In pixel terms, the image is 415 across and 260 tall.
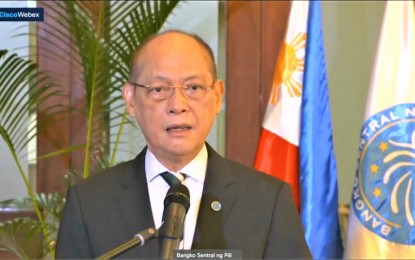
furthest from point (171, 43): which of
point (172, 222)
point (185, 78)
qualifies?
point (172, 222)

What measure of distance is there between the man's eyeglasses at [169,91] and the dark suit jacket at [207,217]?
0.20 meters

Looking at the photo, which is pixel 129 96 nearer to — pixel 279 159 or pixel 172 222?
pixel 172 222

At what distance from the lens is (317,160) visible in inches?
139

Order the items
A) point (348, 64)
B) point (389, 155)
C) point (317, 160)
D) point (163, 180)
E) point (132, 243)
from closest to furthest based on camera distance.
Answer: point (132, 243), point (163, 180), point (389, 155), point (317, 160), point (348, 64)

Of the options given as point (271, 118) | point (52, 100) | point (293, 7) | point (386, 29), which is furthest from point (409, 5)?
point (52, 100)

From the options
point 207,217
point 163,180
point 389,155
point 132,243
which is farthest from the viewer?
point 389,155

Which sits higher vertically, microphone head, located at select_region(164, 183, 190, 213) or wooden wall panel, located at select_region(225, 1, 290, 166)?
wooden wall panel, located at select_region(225, 1, 290, 166)

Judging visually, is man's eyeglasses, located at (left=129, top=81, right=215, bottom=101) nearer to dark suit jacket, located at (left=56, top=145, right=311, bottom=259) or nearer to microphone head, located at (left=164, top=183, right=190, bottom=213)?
dark suit jacket, located at (left=56, top=145, right=311, bottom=259)

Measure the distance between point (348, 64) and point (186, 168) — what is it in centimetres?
235

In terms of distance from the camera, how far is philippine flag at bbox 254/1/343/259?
3512 mm

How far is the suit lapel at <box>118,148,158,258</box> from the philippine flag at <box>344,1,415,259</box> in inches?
61.1
